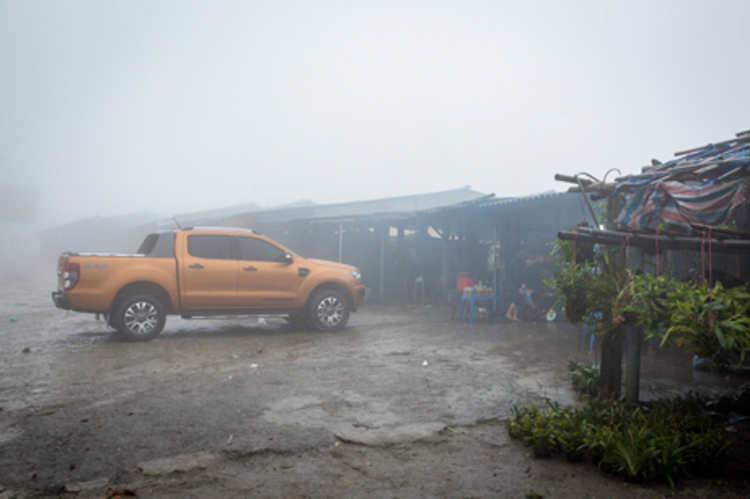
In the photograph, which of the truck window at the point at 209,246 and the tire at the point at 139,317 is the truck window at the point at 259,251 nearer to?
the truck window at the point at 209,246

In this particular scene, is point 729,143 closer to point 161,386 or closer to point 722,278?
point 722,278

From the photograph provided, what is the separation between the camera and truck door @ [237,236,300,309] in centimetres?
862

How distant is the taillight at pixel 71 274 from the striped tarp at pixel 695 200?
7576mm

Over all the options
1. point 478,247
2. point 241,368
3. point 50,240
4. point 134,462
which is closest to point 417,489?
point 134,462

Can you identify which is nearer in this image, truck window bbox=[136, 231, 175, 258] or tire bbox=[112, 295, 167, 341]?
tire bbox=[112, 295, 167, 341]

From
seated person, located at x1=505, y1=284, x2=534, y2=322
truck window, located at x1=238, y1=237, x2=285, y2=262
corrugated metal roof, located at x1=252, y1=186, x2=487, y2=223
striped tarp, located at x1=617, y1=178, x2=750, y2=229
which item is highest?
corrugated metal roof, located at x1=252, y1=186, x2=487, y2=223

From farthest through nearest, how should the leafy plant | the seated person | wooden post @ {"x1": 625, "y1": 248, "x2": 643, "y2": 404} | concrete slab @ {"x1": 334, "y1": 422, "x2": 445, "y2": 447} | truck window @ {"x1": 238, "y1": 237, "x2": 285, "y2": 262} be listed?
the seated person, truck window @ {"x1": 238, "y1": 237, "x2": 285, "y2": 262}, wooden post @ {"x1": 625, "y1": 248, "x2": 643, "y2": 404}, concrete slab @ {"x1": 334, "y1": 422, "x2": 445, "y2": 447}, the leafy plant

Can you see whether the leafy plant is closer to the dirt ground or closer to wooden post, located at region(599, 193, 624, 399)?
the dirt ground

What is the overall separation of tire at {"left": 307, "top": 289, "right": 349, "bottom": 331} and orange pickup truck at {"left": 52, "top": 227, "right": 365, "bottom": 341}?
2cm

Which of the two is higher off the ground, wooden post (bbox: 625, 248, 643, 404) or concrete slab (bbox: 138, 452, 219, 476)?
wooden post (bbox: 625, 248, 643, 404)

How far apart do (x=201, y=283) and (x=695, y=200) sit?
7252 mm

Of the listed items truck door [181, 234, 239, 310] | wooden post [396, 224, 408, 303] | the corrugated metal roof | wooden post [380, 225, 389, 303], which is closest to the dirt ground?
truck door [181, 234, 239, 310]

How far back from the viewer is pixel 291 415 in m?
4.36

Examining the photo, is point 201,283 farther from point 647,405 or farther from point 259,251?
point 647,405
